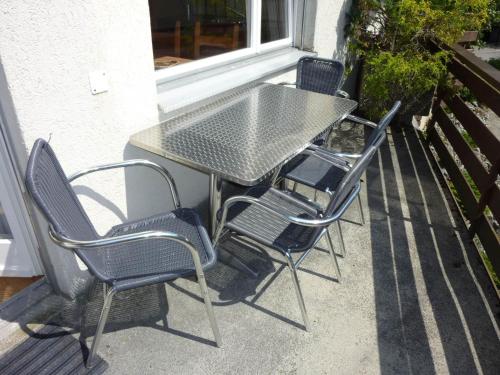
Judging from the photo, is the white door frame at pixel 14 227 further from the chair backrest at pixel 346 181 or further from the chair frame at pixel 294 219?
the chair backrest at pixel 346 181

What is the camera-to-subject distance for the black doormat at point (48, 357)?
158cm

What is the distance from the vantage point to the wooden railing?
91.2 inches

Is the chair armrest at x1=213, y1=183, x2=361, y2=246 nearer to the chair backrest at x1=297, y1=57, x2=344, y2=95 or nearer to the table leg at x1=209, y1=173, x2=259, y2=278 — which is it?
the table leg at x1=209, y1=173, x2=259, y2=278

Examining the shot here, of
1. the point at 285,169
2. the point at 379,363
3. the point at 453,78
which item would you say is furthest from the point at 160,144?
the point at 453,78

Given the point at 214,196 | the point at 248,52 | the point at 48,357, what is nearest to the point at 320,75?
the point at 248,52

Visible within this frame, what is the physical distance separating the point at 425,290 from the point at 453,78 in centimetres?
248

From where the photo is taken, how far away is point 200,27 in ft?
10.3

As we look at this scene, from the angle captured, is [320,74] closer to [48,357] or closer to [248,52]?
[248,52]

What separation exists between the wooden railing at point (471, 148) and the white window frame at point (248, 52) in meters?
1.64

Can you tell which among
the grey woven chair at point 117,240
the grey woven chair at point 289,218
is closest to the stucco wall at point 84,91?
the grey woven chair at point 117,240

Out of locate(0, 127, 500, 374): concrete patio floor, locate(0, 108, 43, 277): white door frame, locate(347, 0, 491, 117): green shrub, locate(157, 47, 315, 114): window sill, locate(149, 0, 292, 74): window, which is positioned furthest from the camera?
locate(347, 0, 491, 117): green shrub

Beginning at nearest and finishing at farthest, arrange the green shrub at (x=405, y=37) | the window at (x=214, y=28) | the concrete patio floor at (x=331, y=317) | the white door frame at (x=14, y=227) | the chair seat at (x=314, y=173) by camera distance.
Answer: the white door frame at (x=14, y=227)
the concrete patio floor at (x=331, y=317)
the chair seat at (x=314, y=173)
the window at (x=214, y=28)
the green shrub at (x=405, y=37)

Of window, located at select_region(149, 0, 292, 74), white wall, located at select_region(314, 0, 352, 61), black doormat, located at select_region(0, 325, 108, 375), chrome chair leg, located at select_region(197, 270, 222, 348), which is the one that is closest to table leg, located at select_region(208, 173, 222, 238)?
chrome chair leg, located at select_region(197, 270, 222, 348)

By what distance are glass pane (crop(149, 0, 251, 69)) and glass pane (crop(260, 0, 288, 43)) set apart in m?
0.24
